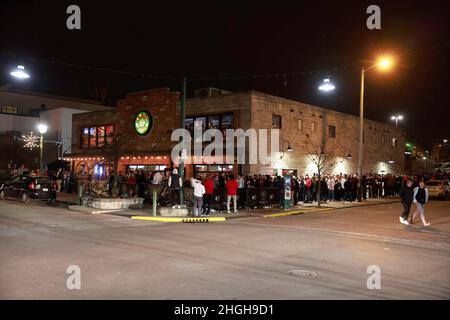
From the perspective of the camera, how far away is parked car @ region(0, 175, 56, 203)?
22.7m

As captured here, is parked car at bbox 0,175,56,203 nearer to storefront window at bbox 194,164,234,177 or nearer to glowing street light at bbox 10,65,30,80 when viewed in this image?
glowing street light at bbox 10,65,30,80

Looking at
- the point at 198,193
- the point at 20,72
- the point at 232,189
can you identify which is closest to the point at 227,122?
the point at 232,189

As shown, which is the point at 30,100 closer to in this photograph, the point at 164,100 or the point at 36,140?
the point at 36,140

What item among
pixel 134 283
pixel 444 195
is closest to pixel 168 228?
pixel 134 283

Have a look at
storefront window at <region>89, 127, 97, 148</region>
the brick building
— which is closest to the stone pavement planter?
the brick building

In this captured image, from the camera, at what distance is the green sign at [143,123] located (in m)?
32.8

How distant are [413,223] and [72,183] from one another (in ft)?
75.4

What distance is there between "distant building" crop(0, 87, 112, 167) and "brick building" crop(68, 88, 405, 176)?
5.09 meters

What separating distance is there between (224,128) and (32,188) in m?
12.2

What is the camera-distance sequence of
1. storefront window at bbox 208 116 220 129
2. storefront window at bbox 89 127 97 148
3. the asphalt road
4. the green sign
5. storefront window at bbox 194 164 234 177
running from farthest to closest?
storefront window at bbox 89 127 97 148 < the green sign < storefront window at bbox 208 116 220 129 < storefront window at bbox 194 164 234 177 < the asphalt road

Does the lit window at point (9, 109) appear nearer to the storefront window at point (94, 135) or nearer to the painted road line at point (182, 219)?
the storefront window at point (94, 135)

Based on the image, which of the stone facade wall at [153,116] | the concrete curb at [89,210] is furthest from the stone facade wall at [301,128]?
the concrete curb at [89,210]

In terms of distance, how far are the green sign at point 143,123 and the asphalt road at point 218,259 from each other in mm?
17382

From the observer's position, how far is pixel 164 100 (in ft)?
105
